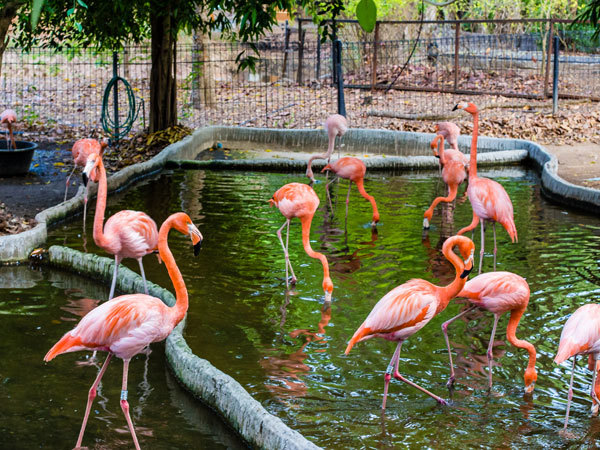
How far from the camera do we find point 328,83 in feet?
60.7

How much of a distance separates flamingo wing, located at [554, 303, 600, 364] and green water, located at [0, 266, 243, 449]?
5.98 ft

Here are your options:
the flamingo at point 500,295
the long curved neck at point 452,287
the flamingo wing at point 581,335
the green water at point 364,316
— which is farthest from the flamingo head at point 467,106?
the flamingo wing at point 581,335

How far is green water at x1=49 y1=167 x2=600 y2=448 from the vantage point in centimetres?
411

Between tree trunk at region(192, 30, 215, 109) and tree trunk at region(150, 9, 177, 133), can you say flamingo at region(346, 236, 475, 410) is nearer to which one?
tree trunk at region(150, 9, 177, 133)

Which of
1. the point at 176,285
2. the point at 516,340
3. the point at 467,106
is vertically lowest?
the point at 516,340

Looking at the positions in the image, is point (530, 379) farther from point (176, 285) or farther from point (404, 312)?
point (176, 285)

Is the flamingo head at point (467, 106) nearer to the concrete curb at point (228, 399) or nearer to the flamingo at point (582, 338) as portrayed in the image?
the flamingo at point (582, 338)

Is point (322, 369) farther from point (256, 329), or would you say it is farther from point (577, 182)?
point (577, 182)

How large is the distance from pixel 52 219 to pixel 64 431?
13.9ft

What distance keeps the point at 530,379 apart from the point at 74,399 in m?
2.64

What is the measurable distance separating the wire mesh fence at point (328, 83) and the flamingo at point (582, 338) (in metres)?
10.3

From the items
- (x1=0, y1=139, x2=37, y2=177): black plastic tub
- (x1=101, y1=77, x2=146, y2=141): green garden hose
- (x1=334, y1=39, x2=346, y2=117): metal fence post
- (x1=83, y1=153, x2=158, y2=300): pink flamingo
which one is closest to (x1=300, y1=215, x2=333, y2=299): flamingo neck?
(x1=83, y1=153, x2=158, y2=300): pink flamingo

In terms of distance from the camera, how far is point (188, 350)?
4.68 metres

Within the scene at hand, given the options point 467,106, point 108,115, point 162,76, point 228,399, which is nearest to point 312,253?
point 467,106
